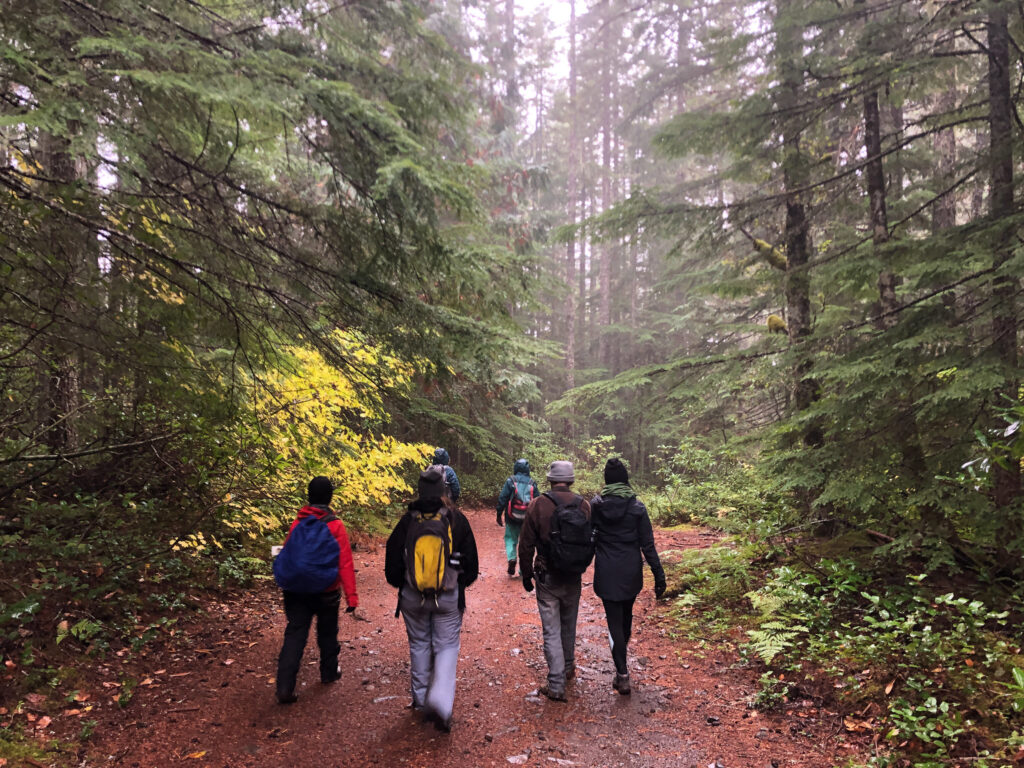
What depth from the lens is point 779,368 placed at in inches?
292

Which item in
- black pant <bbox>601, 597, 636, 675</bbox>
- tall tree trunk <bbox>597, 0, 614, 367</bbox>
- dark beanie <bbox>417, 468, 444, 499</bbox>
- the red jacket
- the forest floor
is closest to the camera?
the forest floor

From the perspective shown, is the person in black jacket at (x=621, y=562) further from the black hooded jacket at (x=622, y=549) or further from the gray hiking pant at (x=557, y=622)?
the gray hiking pant at (x=557, y=622)

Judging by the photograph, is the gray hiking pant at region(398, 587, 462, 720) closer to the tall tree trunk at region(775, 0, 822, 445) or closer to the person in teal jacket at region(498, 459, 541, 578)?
the person in teal jacket at region(498, 459, 541, 578)

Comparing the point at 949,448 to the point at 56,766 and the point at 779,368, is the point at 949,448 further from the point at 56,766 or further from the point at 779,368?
the point at 56,766

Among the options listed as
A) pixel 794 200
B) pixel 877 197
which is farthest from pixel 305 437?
pixel 877 197

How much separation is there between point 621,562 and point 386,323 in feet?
10.6

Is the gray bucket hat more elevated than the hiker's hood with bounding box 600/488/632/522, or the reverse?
the gray bucket hat

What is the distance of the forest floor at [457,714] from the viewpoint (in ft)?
13.4

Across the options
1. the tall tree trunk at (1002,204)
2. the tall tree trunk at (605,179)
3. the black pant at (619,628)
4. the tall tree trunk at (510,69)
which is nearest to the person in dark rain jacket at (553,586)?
the black pant at (619,628)

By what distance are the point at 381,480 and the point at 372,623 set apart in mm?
2116

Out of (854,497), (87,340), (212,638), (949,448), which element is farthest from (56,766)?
(949,448)

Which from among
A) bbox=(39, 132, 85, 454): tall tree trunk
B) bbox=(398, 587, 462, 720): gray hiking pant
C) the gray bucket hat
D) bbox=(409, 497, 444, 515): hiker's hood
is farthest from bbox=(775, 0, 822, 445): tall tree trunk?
bbox=(39, 132, 85, 454): tall tree trunk

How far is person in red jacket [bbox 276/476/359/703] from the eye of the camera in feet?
15.9

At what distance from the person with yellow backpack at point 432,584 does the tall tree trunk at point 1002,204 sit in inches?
197
